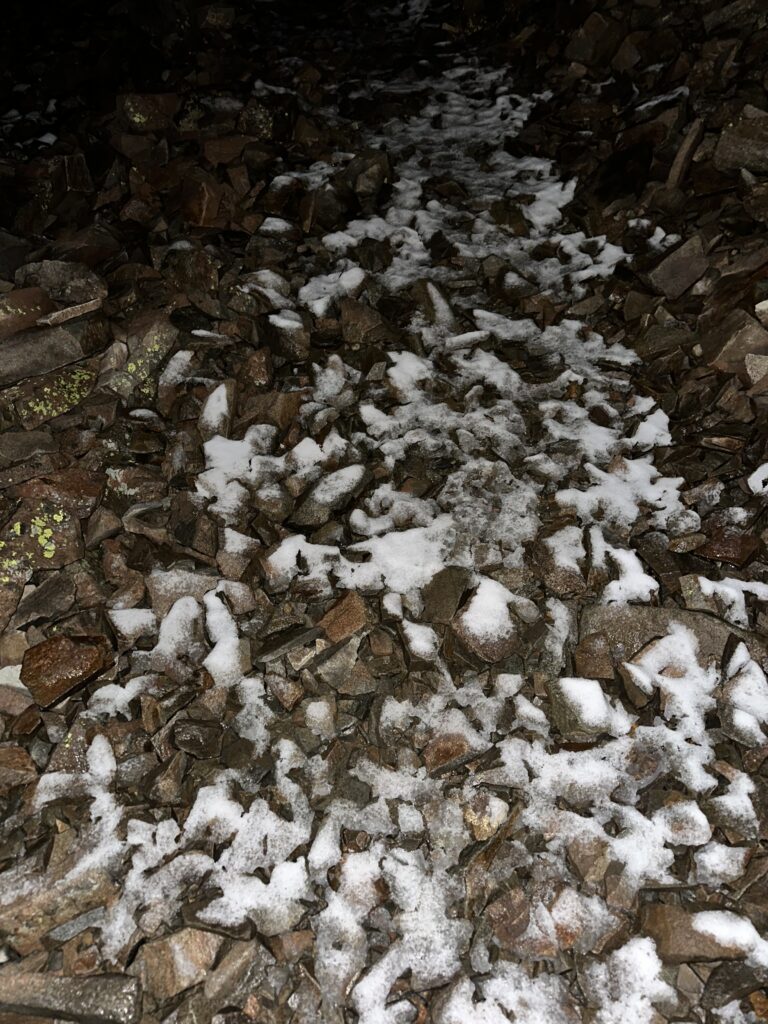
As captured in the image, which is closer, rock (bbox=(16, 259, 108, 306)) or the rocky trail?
the rocky trail

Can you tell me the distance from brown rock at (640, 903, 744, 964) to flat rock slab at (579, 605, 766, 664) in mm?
849

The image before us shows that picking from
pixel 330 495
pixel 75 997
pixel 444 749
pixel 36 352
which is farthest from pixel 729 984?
pixel 36 352

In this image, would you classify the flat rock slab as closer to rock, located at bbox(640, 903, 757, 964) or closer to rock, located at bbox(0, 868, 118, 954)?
rock, located at bbox(640, 903, 757, 964)

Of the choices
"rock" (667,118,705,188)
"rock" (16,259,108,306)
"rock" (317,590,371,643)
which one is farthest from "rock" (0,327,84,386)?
"rock" (667,118,705,188)

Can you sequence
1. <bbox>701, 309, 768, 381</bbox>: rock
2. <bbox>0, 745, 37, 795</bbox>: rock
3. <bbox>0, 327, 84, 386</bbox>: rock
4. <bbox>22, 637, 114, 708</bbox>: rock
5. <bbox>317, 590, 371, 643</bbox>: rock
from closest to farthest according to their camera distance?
<bbox>0, 745, 37, 795</bbox>: rock, <bbox>22, 637, 114, 708</bbox>: rock, <bbox>317, 590, 371, 643</bbox>: rock, <bbox>701, 309, 768, 381</bbox>: rock, <bbox>0, 327, 84, 386</bbox>: rock

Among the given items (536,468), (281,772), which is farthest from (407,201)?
(281,772)

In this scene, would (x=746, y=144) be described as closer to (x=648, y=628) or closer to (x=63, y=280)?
(x=648, y=628)

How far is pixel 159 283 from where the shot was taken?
399 centimetres

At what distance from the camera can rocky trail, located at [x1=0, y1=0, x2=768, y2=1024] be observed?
2.15 m

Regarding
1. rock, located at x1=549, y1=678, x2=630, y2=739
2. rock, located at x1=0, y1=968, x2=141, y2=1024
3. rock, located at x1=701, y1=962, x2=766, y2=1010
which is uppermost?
rock, located at x1=549, y1=678, x2=630, y2=739

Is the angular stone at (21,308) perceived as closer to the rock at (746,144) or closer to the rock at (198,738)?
the rock at (198,738)

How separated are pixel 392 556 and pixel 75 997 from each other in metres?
1.82

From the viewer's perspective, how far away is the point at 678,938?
2.08 meters

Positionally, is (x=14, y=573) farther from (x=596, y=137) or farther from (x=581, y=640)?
(x=596, y=137)
